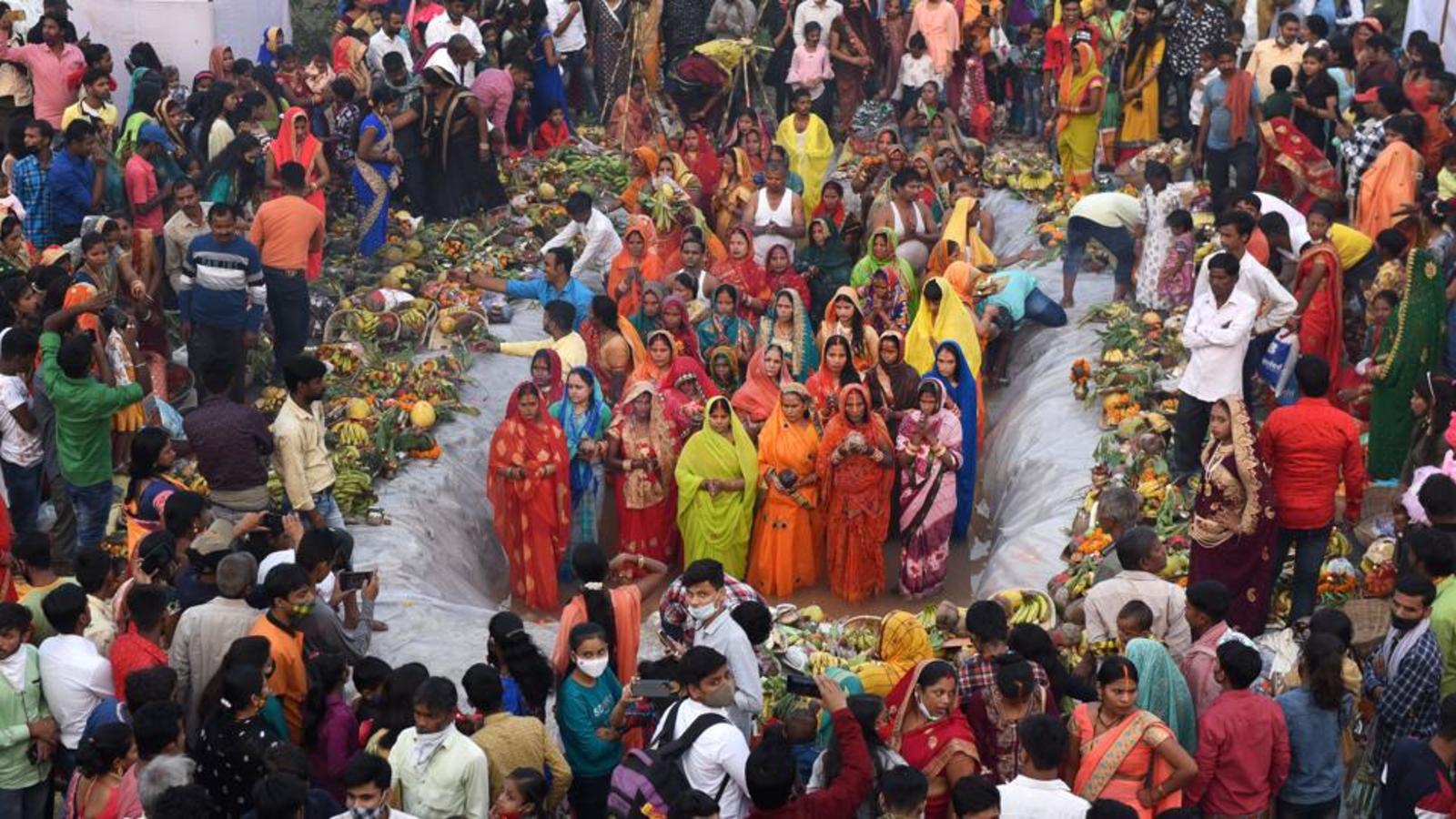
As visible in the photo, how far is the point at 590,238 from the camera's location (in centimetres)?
1481

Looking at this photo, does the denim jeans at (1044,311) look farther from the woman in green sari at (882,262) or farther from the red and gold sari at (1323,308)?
the red and gold sari at (1323,308)

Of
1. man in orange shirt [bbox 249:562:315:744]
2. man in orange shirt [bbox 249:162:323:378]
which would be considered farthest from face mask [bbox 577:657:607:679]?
man in orange shirt [bbox 249:162:323:378]

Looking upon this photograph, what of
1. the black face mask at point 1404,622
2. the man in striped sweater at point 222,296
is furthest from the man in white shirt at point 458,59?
the black face mask at point 1404,622

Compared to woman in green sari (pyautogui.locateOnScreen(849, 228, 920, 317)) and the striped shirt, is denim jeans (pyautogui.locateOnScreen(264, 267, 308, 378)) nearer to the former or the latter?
the striped shirt

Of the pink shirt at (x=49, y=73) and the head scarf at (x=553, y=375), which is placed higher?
the pink shirt at (x=49, y=73)

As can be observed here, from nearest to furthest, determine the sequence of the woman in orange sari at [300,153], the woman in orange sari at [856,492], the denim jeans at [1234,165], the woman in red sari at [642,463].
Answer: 1. the woman in orange sari at [856,492]
2. the woman in red sari at [642,463]
3. the woman in orange sari at [300,153]
4. the denim jeans at [1234,165]

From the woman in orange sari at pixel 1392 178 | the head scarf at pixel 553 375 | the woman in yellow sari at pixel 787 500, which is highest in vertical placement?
the woman in orange sari at pixel 1392 178

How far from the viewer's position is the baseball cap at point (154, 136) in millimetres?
13875

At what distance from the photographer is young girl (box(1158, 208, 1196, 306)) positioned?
13.8 metres

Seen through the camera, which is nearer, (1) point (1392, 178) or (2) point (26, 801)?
(2) point (26, 801)

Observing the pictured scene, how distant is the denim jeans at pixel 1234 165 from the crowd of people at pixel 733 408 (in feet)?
0.19

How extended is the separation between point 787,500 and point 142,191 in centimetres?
481

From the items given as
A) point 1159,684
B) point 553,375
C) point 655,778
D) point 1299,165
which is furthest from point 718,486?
point 1299,165

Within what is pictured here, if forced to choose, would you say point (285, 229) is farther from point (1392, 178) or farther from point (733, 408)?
point (1392, 178)
